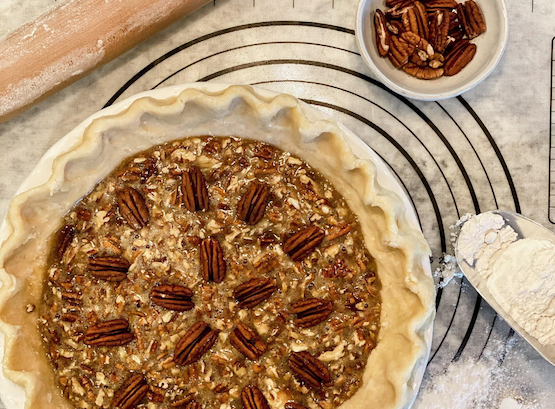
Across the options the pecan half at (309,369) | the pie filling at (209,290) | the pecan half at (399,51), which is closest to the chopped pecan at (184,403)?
the pie filling at (209,290)

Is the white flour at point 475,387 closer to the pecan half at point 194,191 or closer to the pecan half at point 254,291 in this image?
the pecan half at point 254,291

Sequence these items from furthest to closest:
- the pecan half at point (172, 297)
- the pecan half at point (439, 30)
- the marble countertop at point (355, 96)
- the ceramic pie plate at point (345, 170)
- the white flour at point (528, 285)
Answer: the marble countertop at point (355, 96), the pecan half at point (439, 30), the white flour at point (528, 285), the pecan half at point (172, 297), the ceramic pie plate at point (345, 170)

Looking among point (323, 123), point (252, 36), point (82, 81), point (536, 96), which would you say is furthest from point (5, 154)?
point (536, 96)

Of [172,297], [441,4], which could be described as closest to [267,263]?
[172,297]

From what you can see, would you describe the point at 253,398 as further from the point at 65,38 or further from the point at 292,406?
the point at 65,38

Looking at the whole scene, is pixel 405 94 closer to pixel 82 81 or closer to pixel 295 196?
pixel 295 196

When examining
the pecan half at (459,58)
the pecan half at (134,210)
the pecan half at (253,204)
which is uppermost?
the pecan half at (134,210)

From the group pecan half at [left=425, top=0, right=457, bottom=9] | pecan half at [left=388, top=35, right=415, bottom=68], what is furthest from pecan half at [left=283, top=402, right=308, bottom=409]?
pecan half at [left=425, top=0, right=457, bottom=9]
